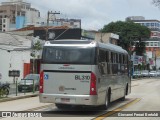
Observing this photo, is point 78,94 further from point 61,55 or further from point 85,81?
point 61,55

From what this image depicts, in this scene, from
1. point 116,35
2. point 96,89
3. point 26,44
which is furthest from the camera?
point 116,35

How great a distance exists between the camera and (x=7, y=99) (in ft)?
82.6

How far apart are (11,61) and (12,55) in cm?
75

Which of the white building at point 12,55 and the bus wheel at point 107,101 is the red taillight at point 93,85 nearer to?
the bus wheel at point 107,101

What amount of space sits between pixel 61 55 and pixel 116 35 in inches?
3449

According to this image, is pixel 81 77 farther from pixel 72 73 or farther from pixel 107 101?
pixel 107 101

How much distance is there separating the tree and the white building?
52.8 metres

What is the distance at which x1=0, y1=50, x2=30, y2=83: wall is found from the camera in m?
52.1

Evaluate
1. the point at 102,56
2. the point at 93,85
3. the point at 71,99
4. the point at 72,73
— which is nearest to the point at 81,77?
the point at 72,73

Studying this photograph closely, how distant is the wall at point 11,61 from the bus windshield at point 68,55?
Result: 33.6m

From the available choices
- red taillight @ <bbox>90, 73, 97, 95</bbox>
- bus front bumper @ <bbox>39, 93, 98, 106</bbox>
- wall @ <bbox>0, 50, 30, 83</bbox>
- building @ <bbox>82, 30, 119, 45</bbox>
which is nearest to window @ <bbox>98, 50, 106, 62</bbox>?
red taillight @ <bbox>90, 73, 97, 95</bbox>

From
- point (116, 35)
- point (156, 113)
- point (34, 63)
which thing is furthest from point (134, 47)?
point (156, 113)

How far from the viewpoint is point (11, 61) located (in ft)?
177

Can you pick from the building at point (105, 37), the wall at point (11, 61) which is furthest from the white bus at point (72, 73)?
the building at point (105, 37)
